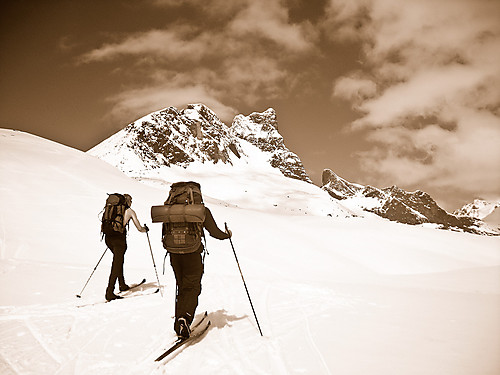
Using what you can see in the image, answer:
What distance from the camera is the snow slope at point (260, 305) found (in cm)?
411

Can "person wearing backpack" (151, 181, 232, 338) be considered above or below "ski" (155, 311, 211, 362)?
above

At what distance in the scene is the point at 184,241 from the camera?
4.89m

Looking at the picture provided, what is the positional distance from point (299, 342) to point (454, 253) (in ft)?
52.7

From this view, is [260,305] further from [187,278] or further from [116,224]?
[116,224]

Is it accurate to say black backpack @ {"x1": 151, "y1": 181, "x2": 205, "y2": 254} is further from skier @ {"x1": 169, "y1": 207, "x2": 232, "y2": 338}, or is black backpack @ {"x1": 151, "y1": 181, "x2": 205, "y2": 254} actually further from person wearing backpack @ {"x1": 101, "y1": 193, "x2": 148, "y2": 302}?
person wearing backpack @ {"x1": 101, "y1": 193, "x2": 148, "y2": 302}

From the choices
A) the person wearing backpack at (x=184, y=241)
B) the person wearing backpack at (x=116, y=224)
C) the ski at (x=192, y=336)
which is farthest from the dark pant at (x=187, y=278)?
the person wearing backpack at (x=116, y=224)

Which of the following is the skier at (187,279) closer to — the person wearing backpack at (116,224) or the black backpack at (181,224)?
the black backpack at (181,224)

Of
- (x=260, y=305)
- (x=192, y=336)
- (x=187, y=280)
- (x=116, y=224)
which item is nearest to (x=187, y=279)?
(x=187, y=280)

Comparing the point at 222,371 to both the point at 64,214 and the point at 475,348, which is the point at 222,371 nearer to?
the point at 475,348

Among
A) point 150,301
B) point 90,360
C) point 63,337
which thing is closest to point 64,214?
point 150,301

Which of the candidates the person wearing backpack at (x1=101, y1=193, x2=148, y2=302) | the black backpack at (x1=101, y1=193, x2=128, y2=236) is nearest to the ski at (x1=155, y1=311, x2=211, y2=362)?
the person wearing backpack at (x1=101, y1=193, x2=148, y2=302)

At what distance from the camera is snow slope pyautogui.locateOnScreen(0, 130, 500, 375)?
411 cm

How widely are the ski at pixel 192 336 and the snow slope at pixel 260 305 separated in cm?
12

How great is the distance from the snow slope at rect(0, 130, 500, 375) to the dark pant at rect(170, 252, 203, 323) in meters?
0.58
